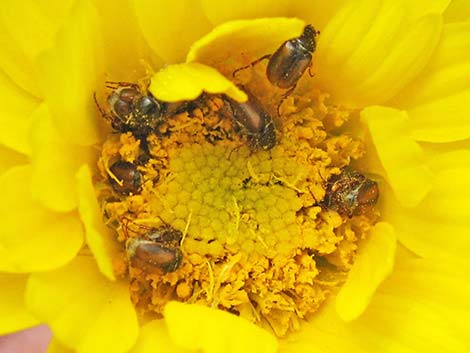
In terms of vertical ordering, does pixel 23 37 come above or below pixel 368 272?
above

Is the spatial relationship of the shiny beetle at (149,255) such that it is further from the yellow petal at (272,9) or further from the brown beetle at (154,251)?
the yellow petal at (272,9)

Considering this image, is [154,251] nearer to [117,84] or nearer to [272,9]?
[117,84]

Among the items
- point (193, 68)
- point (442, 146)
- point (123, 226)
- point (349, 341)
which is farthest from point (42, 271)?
point (442, 146)

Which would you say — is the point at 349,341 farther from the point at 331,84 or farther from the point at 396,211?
the point at 331,84

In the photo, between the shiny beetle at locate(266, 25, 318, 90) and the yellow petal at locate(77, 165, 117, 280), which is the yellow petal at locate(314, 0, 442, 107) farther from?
the yellow petal at locate(77, 165, 117, 280)

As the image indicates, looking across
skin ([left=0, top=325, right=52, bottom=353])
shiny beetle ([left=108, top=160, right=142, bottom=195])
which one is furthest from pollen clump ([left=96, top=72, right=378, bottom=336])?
skin ([left=0, top=325, right=52, bottom=353])

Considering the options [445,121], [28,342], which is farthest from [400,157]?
[28,342]
